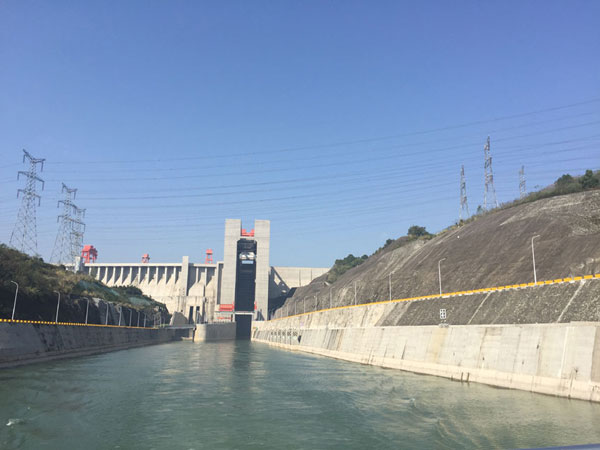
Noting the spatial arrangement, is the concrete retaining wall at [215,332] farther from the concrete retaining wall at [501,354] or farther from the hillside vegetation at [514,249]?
the concrete retaining wall at [501,354]

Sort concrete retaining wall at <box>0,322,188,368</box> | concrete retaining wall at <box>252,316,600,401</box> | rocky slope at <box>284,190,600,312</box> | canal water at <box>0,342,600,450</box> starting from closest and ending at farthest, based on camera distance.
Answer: canal water at <box>0,342,600,450</box>
concrete retaining wall at <box>252,316,600,401</box>
concrete retaining wall at <box>0,322,188,368</box>
rocky slope at <box>284,190,600,312</box>

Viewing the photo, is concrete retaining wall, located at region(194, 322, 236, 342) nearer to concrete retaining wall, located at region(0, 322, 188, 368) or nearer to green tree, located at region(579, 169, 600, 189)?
concrete retaining wall, located at region(0, 322, 188, 368)

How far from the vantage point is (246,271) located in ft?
618

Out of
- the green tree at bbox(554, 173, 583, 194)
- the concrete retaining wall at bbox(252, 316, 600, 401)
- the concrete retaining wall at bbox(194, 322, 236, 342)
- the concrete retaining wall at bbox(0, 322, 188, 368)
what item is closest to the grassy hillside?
the concrete retaining wall at bbox(0, 322, 188, 368)

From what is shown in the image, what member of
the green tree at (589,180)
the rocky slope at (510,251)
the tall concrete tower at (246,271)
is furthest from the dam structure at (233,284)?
the green tree at (589,180)

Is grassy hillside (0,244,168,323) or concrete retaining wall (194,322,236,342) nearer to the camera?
grassy hillside (0,244,168,323)

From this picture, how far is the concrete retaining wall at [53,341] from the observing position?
43688 mm

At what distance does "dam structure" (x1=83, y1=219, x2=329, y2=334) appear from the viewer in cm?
17550

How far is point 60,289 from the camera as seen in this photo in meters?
71.6

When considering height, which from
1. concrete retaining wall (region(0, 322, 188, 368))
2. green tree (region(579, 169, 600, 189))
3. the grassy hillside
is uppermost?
green tree (region(579, 169, 600, 189))

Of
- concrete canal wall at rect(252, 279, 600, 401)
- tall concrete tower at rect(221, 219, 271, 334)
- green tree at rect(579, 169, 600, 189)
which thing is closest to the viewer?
concrete canal wall at rect(252, 279, 600, 401)

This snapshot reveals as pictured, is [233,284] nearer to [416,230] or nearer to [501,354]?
[416,230]

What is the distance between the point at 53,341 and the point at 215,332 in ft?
331

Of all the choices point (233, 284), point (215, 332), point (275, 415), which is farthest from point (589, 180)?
point (233, 284)
